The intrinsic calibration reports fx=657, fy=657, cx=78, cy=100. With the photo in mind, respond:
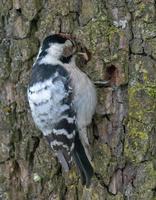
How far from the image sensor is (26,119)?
3.61 metres

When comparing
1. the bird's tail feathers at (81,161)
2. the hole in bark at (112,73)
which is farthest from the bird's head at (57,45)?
the bird's tail feathers at (81,161)

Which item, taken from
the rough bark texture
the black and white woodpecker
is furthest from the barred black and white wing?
the rough bark texture

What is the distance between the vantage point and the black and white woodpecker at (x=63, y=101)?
3.27m

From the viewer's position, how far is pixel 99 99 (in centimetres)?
339

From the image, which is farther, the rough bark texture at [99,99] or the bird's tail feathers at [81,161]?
the bird's tail feathers at [81,161]

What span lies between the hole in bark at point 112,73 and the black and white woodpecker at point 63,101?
0.32 feet

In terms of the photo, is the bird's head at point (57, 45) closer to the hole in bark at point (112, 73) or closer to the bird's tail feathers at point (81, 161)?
the hole in bark at point (112, 73)

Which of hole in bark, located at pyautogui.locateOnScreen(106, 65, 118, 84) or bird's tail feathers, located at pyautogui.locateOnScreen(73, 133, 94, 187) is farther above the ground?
hole in bark, located at pyautogui.locateOnScreen(106, 65, 118, 84)

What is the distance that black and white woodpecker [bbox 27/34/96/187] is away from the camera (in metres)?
3.27

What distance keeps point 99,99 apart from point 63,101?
210mm

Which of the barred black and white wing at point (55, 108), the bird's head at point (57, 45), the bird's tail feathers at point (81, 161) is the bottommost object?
the bird's tail feathers at point (81, 161)

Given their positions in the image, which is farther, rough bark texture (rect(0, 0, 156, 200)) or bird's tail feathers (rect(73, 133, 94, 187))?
bird's tail feathers (rect(73, 133, 94, 187))

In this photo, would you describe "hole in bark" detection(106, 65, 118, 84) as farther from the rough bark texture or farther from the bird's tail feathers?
the bird's tail feathers

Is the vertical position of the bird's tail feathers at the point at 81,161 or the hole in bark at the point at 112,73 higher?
the hole in bark at the point at 112,73
